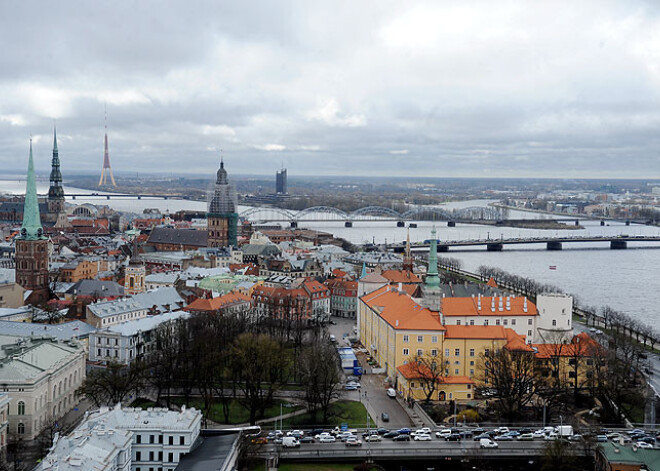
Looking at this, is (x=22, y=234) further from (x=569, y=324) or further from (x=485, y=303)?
(x=569, y=324)

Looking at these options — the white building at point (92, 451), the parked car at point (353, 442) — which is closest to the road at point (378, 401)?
the parked car at point (353, 442)

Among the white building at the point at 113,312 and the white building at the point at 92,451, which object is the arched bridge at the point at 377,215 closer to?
the white building at the point at 113,312

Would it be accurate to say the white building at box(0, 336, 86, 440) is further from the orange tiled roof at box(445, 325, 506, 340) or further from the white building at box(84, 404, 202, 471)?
the orange tiled roof at box(445, 325, 506, 340)

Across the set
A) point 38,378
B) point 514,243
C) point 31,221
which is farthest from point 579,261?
point 38,378

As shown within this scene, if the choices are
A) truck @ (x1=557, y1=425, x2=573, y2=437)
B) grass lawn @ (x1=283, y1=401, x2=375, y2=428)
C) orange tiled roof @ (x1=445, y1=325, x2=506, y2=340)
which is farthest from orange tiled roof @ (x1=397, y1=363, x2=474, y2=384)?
truck @ (x1=557, y1=425, x2=573, y2=437)

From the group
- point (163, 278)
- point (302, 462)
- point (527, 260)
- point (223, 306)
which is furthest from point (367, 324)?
point (527, 260)

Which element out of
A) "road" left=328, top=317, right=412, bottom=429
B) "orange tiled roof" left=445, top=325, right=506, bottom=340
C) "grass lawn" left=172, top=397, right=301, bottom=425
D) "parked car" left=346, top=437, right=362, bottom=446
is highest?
"orange tiled roof" left=445, top=325, right=506, bottom=340
